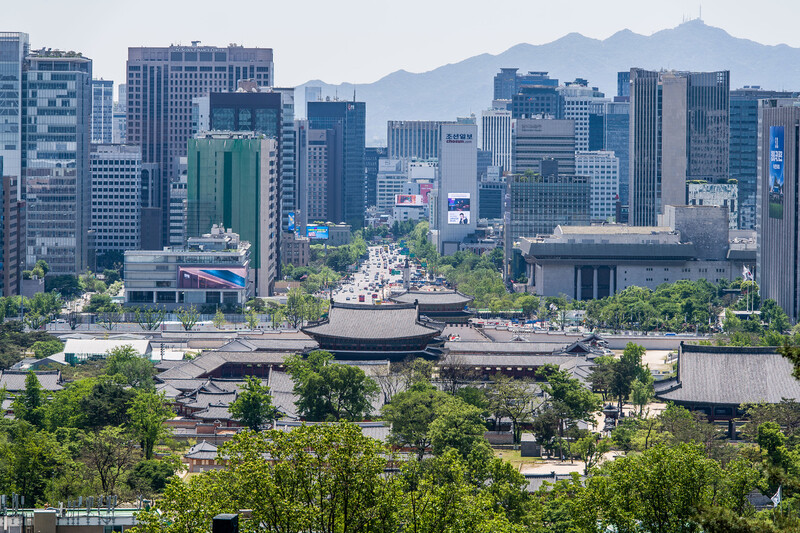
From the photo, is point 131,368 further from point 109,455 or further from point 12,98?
point 12,98

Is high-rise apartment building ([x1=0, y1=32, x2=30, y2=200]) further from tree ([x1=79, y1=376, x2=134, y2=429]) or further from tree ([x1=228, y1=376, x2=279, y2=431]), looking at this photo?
tree ([x1=228, y1=376, x2=279, y2=431])

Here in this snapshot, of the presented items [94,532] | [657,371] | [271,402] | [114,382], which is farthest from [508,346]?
[94,532]

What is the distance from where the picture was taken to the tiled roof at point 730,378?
91312 millimetres

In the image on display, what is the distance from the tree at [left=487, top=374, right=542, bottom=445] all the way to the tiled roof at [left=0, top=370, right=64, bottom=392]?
31.1 m

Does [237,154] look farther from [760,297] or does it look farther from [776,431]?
[776,431]

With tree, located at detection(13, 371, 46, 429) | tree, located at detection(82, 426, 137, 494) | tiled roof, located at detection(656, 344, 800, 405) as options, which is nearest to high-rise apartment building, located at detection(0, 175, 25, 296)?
tree, located at detection(13, 371, 46, 429)

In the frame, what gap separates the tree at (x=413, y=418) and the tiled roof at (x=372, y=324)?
1108 inches

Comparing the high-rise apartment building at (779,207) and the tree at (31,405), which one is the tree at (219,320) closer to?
the high-rise apartment building at (779,207)

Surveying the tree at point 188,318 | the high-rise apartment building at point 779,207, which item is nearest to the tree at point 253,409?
the tree at point 188,318

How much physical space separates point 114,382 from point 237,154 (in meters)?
91.2

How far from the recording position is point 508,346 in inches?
4774

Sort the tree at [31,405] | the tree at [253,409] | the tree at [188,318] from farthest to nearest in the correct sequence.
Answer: the tree at [188,318] → the tree at [253,409] → the tree at [31,405]

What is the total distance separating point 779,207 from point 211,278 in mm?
62714

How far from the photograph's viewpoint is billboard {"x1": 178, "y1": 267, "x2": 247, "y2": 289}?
519ft
